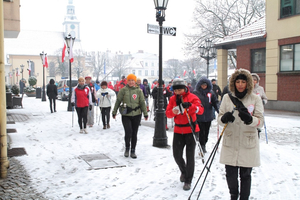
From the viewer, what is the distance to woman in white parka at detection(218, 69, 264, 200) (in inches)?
154

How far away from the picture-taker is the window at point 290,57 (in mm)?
17906

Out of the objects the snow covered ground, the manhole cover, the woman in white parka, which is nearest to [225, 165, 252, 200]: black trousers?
the woman in white parka

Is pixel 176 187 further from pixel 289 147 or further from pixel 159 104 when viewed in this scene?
pixel 289 147

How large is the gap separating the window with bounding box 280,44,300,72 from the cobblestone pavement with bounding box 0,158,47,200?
53.6ft

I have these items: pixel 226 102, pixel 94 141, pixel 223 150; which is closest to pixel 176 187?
pixel 223 150

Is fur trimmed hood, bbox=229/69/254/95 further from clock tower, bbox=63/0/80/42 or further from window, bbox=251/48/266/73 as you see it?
clock tower, bbox=63/0/80/42

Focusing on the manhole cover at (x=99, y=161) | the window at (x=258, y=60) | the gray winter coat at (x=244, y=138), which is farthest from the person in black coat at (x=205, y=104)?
the window at (x=258, y=60)

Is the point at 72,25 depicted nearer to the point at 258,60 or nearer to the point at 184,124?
the point at 258,60

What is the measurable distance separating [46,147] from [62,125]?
4.30 meters

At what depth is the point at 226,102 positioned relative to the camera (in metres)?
4.09

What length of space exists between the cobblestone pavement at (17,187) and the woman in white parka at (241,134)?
9.51 ft

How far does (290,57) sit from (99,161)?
15.2 meters

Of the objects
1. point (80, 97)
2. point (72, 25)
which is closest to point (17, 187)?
point (80, 97)

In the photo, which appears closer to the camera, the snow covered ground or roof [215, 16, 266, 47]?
the snow covered ground
